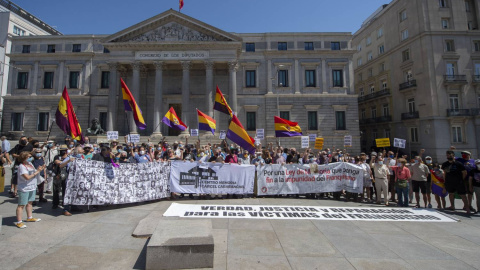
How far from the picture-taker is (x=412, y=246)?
5.77 metres

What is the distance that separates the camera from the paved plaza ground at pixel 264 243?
15.7 ft

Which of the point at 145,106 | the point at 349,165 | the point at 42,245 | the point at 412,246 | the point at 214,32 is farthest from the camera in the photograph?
the point at 145,106

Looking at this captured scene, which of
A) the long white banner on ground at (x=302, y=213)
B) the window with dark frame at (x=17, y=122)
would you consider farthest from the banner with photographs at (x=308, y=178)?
the window with dark frame at (x=17, y=122)

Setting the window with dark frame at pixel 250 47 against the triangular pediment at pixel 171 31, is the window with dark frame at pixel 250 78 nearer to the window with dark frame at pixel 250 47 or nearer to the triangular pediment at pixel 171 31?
the window with dark frame at pixel 250 47

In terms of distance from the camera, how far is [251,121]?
33.2 meters

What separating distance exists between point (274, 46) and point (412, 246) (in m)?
32.0

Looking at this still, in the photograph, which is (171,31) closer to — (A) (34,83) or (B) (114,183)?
(A) (34,83)

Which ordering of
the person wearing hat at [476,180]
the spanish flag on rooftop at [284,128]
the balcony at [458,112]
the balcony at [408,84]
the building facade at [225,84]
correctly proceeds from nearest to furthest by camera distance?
the person wearing hat at [476,180], the spanish flag on rooftop at [284,128], the balcony at [458,112], the balcony at [408,84], the building facade at [225,84]

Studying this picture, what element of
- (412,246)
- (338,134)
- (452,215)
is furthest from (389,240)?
(338,134)

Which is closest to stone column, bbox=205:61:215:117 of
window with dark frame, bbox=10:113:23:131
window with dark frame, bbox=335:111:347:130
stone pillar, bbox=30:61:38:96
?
window with dark frame, bbox=335:111:347:130

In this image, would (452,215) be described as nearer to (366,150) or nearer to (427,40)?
(427,40)

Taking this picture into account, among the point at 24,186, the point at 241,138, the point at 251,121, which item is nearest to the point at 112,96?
the point at 251,121

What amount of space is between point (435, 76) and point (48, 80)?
4984 centimetres

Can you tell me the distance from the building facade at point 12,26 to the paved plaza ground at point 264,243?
149ft
